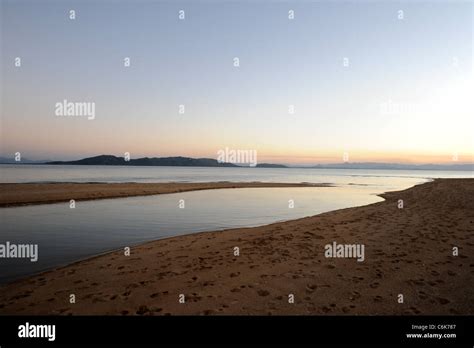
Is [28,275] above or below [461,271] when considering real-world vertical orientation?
below

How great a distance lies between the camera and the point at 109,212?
73.3ft

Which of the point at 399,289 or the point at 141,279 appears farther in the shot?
the point at 141,279

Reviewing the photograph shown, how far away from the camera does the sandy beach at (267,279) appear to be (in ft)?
21.5

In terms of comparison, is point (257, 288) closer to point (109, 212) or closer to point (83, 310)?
point (83, 310)

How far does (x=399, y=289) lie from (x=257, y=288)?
377 centimetres

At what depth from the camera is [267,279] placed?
8016mm

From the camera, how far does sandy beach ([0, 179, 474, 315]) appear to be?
6543 millimetres

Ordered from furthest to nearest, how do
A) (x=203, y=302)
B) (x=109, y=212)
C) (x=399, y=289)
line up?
(x=109, y=212) < (x=399, y=289) < (x=203, y=302)
